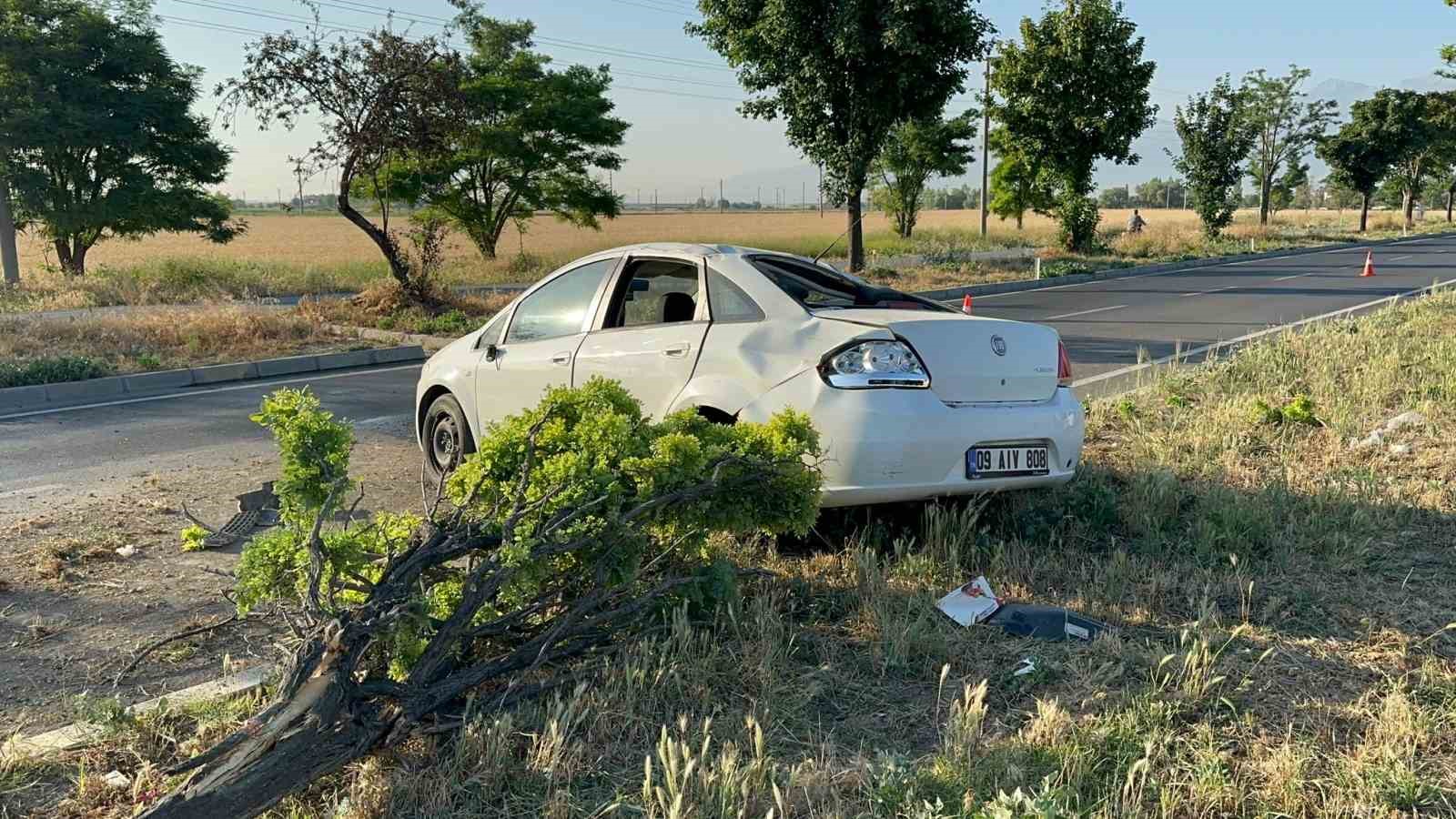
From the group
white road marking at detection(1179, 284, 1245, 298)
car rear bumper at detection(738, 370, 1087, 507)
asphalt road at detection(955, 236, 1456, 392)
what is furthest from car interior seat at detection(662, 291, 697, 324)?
white road marking at detection(1179, 284, 1245, 298)

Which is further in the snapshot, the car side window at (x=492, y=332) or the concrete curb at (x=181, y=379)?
the concrete curb at (x=181, y=379)

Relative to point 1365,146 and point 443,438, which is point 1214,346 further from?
point 1365,146

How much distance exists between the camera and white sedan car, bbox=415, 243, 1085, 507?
4512 millimetres

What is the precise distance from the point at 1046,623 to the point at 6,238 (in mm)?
23028

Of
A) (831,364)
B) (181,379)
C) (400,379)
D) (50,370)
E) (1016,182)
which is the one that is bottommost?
(400,379)

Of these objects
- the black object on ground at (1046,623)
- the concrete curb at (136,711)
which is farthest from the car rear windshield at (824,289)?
the concrete curb at (136,711)

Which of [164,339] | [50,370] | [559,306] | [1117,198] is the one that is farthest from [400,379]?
[1117,198]

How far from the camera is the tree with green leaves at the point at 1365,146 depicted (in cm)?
5597

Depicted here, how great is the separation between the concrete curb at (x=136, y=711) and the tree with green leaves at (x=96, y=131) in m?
21.4

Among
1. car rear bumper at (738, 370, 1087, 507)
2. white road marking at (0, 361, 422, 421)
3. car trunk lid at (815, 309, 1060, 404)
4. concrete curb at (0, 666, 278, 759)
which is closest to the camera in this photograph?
concrete curb at (0, 666, 278, 759)

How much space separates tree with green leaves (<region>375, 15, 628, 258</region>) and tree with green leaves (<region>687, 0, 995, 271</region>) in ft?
26.3

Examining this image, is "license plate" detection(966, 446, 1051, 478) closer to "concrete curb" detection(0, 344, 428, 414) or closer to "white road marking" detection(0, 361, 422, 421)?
"white road marking" detection(0, 361, 422, 421)

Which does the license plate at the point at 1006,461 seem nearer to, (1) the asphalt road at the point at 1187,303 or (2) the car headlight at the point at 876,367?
(2) the car headlight at the point at 876,367

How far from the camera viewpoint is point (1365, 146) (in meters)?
56.2
